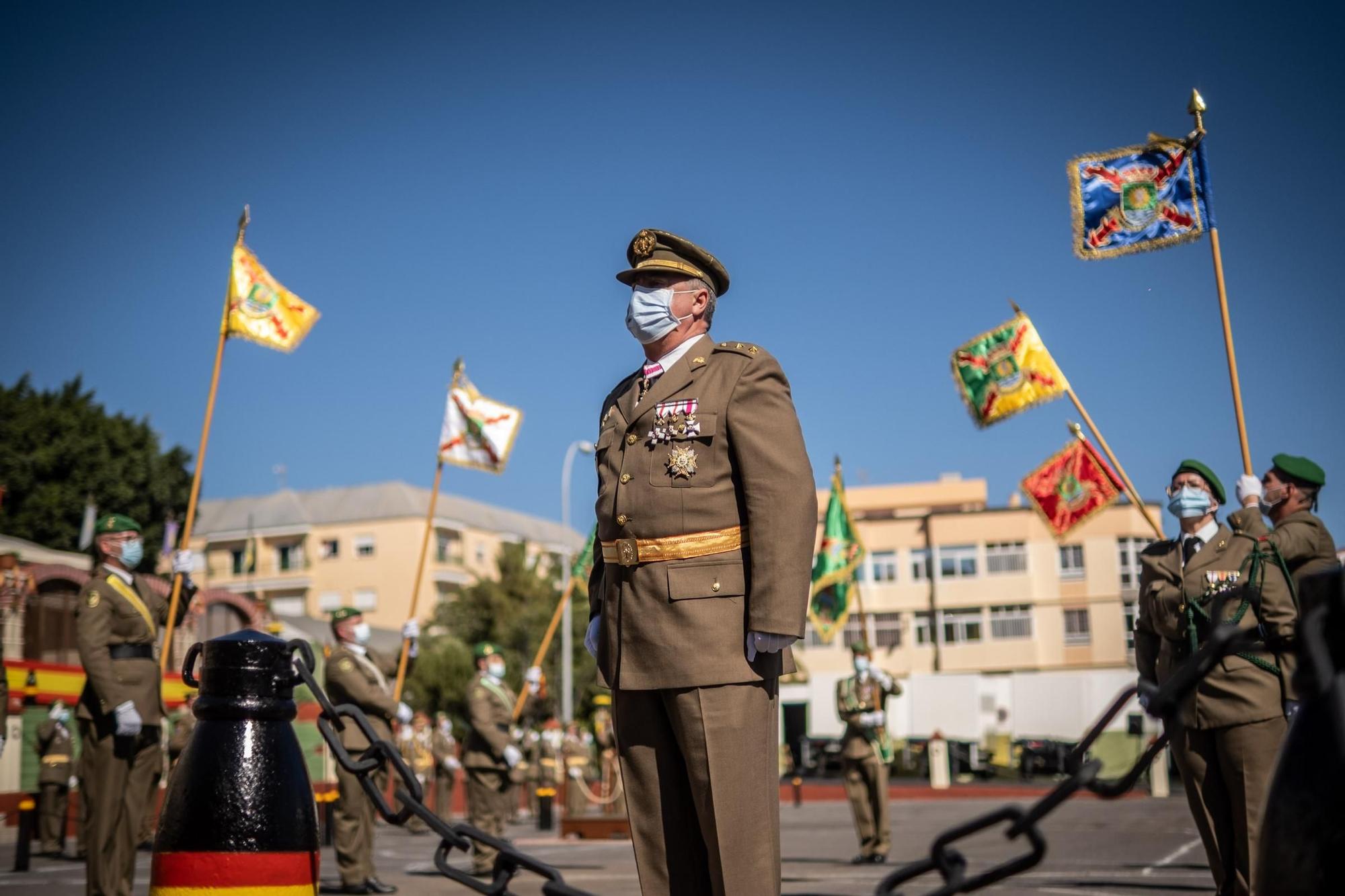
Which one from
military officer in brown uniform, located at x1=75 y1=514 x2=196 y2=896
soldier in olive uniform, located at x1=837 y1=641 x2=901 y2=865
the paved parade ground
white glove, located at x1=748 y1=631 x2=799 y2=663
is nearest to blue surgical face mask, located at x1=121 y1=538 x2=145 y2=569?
military officer in brown uniform, located at x1=75 y1=514 x2=196 y2=896

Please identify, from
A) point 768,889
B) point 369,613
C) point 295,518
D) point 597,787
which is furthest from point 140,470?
point 768,889

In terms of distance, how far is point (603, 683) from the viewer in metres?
4.59

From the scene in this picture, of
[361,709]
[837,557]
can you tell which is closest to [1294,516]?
[361,709]

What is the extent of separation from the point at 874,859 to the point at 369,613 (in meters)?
64.4

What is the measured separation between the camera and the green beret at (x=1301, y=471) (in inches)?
275

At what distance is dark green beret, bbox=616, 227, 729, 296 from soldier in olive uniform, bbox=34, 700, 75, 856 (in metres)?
14.6

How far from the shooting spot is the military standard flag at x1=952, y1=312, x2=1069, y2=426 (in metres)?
12.7

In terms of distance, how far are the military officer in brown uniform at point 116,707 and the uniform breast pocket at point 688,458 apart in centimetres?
463

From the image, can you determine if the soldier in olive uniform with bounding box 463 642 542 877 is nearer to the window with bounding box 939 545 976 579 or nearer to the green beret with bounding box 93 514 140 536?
the green beret with bounding box 93 514 140 536

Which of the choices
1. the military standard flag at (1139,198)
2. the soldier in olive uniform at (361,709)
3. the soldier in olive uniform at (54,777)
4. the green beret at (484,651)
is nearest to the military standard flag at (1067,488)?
the military standard flag at (1139,198)

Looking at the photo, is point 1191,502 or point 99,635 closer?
point 1191,502

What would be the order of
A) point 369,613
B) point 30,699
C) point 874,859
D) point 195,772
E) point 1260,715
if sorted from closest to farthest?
point 195,772 < point 1260,715 < point 874,859 < point 30,699 < point 369,613

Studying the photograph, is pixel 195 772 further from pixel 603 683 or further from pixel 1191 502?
pixel 1191 502

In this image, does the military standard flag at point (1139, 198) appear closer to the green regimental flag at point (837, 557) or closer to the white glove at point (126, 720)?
the white glove at point (126, 720)
